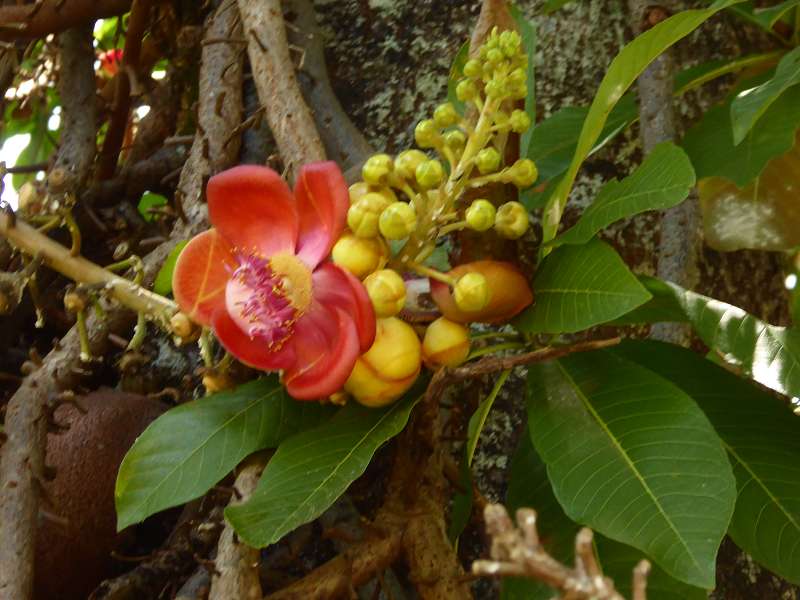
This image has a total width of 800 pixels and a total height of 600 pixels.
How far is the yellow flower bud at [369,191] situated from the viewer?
87 cm

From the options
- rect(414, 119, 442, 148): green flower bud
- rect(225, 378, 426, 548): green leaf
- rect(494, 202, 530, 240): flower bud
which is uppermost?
rect(414, 119, 442, 148): green flower bud

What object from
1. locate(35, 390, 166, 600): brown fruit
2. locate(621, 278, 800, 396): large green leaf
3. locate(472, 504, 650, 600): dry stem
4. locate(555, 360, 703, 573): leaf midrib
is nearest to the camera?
locate(472, 504, 650, 600): dry stem

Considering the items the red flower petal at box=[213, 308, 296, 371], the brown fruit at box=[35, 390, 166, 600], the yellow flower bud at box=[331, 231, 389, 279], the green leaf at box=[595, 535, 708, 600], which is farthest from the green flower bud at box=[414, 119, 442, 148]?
the brown fruit at box=[35, 390, 166, 600]

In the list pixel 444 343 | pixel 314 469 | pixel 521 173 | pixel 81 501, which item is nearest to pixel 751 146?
pixel 521 173

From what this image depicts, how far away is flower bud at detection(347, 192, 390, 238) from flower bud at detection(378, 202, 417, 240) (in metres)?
0.01

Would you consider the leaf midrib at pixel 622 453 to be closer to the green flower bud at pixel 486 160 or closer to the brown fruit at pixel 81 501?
the green flower bud at pixel 486 160

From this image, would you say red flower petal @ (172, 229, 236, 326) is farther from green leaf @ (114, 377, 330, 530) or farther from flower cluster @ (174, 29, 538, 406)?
green leaf @ (114, 377, 330, 530)

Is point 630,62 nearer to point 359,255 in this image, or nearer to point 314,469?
point 359,255

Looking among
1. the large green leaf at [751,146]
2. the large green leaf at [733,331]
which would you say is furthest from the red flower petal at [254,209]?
the large green leaf at [751,146]

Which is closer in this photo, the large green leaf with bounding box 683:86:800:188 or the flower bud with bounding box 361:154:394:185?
the flower bud with bounding box 361:154:394:185

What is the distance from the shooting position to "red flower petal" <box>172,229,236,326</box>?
0.90 meters

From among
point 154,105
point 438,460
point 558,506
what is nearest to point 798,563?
point 558,506

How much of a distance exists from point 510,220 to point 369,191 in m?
0.12

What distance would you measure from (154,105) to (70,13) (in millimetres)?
176
